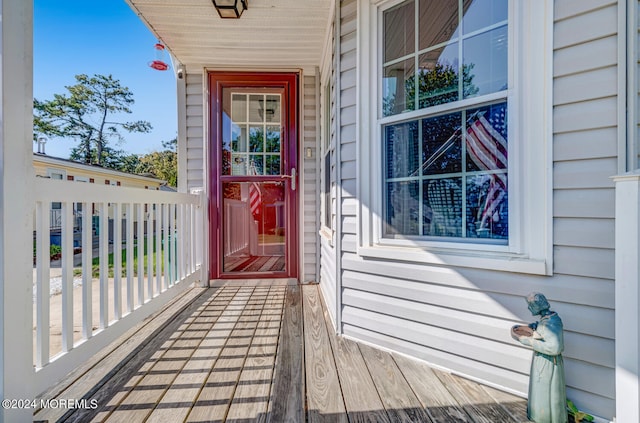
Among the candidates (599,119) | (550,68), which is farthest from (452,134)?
(599,119)

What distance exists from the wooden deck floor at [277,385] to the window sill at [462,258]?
584mm

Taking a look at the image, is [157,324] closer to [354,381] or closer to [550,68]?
[354,381]

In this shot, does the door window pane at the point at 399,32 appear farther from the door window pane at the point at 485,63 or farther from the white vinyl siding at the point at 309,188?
the white vinyl siding at the point at 309,188

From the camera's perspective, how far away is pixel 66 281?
153 cm

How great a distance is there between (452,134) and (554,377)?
1.20m

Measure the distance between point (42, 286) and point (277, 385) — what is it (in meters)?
1.14

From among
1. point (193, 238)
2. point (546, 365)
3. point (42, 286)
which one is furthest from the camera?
point (193, 238)

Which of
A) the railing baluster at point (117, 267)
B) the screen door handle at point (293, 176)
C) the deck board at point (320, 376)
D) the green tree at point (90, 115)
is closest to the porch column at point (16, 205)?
the railing baluster at point (117, 267)

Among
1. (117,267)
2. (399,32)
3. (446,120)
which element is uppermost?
(399,32)

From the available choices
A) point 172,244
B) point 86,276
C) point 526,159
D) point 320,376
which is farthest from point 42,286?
point 526,159

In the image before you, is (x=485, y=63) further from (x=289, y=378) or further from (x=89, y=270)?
(x=89, y=270)

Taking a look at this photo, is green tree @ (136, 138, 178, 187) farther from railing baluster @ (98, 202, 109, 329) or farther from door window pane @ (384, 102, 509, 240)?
door window pane @ (384, 102, 509, 240)

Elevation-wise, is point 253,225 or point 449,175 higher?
point 449,175

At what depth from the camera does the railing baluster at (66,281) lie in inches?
59.7
